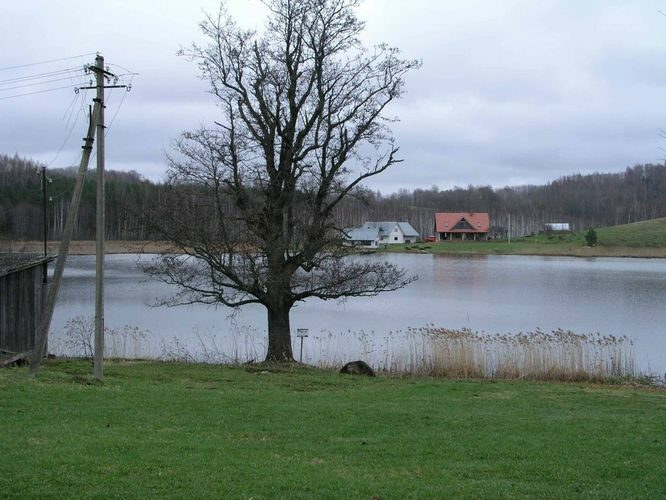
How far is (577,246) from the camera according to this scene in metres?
94.9

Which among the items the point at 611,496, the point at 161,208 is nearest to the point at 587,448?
the point at 611,496

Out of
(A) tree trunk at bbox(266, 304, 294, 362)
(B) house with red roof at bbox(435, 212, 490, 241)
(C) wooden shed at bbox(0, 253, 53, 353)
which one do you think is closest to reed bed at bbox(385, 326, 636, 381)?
(A) tree trunk at bbox(266, 304, 294, 362)

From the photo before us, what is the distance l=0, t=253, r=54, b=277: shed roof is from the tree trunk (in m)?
6.27

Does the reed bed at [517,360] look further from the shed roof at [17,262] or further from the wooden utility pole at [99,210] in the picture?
the shed roof at [17,262]

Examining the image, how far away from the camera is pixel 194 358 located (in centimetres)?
2023

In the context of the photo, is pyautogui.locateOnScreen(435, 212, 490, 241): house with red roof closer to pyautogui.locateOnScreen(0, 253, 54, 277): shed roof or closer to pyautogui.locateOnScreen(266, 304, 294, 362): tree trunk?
pyautogui.locateOnScreen(266, 304, 294, 362): tree trunk

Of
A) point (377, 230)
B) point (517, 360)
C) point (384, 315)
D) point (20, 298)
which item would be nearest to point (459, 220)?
point (377, 230)

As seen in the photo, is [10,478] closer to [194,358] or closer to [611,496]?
[611,496]

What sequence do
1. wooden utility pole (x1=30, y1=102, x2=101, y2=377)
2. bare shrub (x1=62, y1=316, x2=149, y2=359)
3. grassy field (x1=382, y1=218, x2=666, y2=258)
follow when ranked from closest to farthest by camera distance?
wooden utility pole (x1=30, y1=102, x2=101, y2=377) < bare shrub (x1=62, y1=316, x2=149, y2=359) < grassy field (x1=382, y1=218, x2=666, y2=258)

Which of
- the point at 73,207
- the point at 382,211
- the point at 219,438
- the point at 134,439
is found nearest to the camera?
A: the point at 134,439

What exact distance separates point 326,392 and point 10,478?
787 cm

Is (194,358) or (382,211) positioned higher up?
(382,211)

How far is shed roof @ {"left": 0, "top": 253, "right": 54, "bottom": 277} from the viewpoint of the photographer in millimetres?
16630

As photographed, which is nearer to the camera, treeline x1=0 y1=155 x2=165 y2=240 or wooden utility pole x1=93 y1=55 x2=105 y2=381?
wooden utility pole x1=93 y1=55 x2=105 y2=381
